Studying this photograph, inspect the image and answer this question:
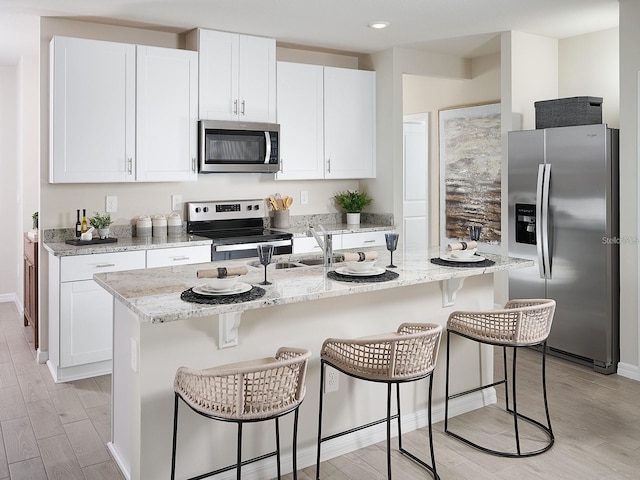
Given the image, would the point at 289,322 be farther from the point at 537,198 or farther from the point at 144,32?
the point at 144,32

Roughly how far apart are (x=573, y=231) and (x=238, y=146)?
262 cm

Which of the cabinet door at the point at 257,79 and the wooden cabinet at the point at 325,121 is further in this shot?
the wooden cabinet at the point at 325,121

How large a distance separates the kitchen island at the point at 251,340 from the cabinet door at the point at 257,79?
211 centimetres

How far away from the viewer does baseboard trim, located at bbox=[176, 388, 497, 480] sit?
2.66 meters

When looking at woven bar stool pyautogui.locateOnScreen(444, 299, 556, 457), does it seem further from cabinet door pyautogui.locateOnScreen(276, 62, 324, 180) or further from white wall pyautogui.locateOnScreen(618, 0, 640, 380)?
cabinet door pyautogui.locateOnScreen(276, 62, 324, 180)

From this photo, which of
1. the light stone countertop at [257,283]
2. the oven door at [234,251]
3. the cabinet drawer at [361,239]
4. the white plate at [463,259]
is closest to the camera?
the light stone countertop at [257,283]

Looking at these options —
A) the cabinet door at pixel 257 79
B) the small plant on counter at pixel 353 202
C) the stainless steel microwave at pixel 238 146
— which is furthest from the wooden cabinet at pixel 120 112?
the small plant on counter at pixel 353 202

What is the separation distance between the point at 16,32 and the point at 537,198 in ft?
13.8

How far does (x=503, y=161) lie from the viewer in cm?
486

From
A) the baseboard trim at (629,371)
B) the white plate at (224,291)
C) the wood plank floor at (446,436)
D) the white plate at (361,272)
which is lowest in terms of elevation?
the wood plank floor at (446,436)

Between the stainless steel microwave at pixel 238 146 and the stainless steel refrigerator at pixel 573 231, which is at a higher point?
the stainless steel microwave at pixel 238 146

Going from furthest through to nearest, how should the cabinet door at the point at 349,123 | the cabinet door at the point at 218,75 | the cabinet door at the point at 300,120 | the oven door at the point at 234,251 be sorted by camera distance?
the cabinet door at the point at 349,123
the cabinet door at the point at 300,120
the cabinet door at the point at 218,75
the oven door at the point at 234,251

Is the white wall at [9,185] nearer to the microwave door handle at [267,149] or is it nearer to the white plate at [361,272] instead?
the microwave door handle at [267,149]

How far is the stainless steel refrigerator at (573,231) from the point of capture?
4.05m
